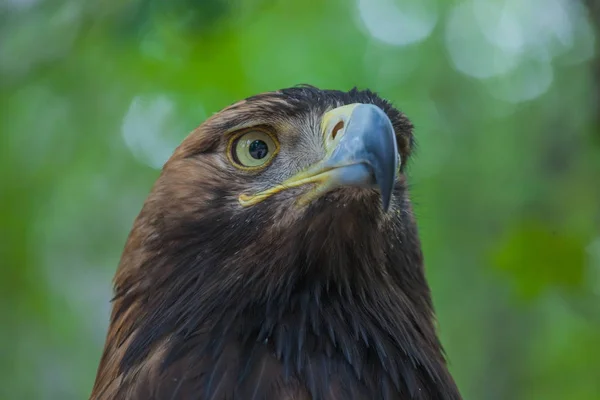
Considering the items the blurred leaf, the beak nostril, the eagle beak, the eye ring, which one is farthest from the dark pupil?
the blurred leaf

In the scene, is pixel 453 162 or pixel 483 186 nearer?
pixel 483 186

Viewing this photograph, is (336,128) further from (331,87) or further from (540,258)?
(331,87)

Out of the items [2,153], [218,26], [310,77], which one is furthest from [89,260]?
[218,26]

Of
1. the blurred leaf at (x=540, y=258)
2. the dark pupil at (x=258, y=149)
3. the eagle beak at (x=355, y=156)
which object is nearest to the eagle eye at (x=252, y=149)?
the dark pupil at (x=258, y=149)

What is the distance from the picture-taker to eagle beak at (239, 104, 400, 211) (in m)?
1.97

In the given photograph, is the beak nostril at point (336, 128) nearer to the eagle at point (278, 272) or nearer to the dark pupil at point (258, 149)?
the eagle at point (278, 272)

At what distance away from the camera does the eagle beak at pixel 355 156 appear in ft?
6.48

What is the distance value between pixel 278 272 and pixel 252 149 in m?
0.45

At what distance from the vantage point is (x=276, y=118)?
243 cm

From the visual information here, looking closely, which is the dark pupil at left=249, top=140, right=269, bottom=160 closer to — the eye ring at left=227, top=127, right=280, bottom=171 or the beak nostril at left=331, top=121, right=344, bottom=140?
the eye ring at left=227, top=127, right=280, bottom=171

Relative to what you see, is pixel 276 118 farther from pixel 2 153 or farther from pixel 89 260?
pixel 89 260

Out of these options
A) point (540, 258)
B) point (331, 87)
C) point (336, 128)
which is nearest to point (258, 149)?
point (336, 128)

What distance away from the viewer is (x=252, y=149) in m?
2.44

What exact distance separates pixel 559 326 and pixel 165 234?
686 centimetres
